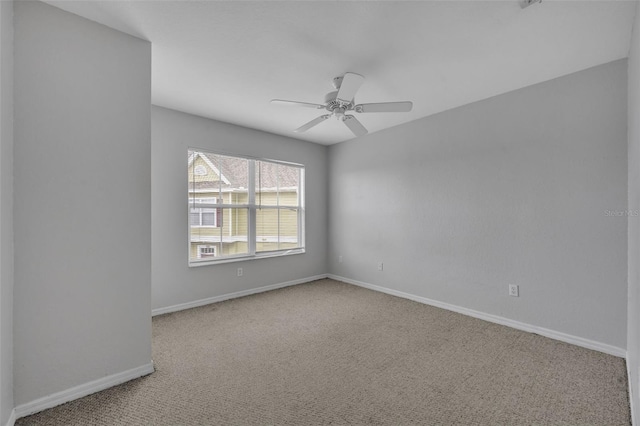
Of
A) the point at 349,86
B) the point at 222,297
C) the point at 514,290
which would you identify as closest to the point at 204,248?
the point at 222,297

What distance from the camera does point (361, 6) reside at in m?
1.82

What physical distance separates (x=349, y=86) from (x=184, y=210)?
2.58 m

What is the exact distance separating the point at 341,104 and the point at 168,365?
2644mm

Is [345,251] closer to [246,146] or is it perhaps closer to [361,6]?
[246,146]

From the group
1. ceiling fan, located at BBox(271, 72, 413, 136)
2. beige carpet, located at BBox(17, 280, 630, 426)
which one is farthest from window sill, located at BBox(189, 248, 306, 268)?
ceiling fan, located at BBox(271, 72, 413, 136)

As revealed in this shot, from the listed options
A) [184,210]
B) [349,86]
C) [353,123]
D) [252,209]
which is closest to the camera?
[349,86]

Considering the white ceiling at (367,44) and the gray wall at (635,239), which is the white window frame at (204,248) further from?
the gray wall at (635,239)

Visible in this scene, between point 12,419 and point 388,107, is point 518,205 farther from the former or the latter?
point 12,419

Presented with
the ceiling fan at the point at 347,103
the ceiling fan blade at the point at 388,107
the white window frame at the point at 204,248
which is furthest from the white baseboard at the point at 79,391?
the ceiling fan blade at the point at 388,107

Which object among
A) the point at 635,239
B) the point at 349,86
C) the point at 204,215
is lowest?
the point at 635,239

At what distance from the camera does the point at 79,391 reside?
1.90 m

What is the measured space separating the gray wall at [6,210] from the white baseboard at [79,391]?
0.10m

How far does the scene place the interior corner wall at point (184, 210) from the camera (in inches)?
137

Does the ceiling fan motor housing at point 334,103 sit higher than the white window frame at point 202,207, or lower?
higher
